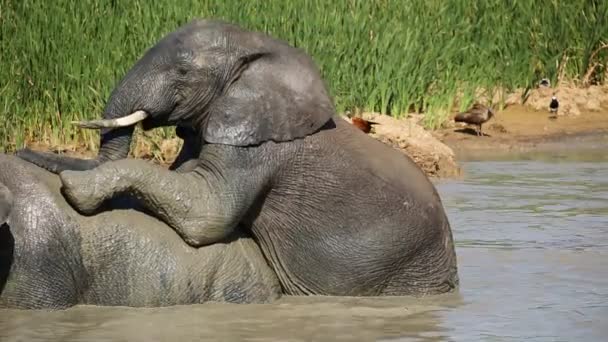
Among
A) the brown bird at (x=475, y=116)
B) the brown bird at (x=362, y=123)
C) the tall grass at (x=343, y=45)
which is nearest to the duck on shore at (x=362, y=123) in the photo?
the brown bird at (x=362, y=123)

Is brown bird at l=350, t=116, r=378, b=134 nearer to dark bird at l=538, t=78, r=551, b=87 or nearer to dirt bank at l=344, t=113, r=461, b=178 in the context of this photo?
dirt bank at l=344, t=113, r=461, b=178

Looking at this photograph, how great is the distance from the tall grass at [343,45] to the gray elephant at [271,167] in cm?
480

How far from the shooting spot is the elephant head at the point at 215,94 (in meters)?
7.00

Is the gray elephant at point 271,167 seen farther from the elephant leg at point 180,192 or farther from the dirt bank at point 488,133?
the dirt bank at point 488,133

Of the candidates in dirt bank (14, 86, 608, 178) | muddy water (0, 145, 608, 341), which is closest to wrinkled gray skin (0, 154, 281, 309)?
muddy water (0, 145, 608, 341)

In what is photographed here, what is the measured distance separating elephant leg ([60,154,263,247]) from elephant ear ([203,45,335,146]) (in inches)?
7.1

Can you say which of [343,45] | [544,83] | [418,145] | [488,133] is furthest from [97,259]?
[544,83]

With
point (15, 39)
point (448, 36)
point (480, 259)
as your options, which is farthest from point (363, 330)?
point (448, 36)

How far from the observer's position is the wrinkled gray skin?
22.1ft

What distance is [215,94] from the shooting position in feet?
23.4

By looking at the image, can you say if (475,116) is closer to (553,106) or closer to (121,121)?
(553,106)

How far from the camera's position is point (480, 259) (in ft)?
28.1

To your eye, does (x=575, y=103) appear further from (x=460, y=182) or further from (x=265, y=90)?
(x=265, y=90)

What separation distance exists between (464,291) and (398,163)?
2.62 ft
